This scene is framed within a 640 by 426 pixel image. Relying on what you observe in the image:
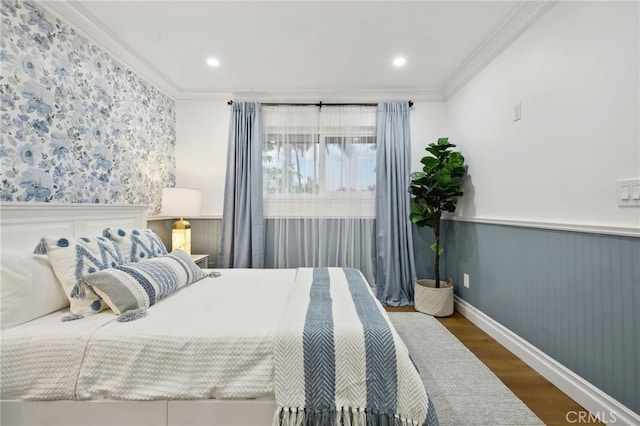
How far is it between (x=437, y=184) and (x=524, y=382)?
5.87 ft

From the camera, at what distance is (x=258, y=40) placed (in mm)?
2441

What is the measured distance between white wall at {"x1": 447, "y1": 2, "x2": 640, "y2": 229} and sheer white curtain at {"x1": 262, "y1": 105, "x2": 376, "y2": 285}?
1.35 meters

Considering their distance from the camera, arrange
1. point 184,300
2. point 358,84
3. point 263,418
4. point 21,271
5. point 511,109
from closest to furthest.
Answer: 1. point 263,418
2. point 21,271
3. point 184,300
4. point 511,109
5. point 358,84

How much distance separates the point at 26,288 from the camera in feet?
4.44

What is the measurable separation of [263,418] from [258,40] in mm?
2723

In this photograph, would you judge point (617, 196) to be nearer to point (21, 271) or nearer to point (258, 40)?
point (258, 40)

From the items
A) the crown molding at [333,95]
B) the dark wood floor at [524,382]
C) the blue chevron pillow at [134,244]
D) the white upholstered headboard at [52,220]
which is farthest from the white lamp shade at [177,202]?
the dark wood floor at [524,382]

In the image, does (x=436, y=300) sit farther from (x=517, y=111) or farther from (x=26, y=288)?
(x=26, y=288)

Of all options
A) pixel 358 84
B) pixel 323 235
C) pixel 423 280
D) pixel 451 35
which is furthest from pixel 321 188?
pixel 451 35

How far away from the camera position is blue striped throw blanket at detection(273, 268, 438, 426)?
1135 millimetres

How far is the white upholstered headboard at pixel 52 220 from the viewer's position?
1.57 meters

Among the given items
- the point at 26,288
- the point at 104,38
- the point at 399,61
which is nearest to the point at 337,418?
the point at 26,288

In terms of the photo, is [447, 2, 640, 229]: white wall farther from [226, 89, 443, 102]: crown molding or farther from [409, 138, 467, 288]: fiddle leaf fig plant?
[226, 89, 443, 102]: crown molding

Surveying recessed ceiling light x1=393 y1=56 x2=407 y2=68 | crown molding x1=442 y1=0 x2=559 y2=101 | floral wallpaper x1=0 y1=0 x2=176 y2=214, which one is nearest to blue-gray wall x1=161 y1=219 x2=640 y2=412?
crown molding x1=442 y1=0 x2=559 y2=101
